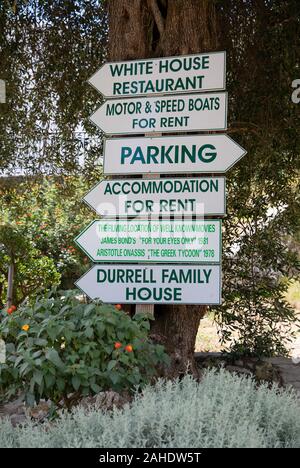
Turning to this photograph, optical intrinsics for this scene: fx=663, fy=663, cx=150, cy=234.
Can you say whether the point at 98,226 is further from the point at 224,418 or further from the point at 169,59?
the point at 224,418

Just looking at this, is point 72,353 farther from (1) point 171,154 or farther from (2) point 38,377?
(1) point 171,154

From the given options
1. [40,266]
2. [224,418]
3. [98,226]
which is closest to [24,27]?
[98,226]

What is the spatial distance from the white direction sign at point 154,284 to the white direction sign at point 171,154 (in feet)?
2.43

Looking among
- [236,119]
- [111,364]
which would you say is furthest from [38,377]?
[236,119]

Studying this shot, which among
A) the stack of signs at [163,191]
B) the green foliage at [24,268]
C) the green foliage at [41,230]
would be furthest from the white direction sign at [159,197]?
the green foliage at [24,268]

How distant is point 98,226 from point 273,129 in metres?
2.06

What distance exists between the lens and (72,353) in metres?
3.73

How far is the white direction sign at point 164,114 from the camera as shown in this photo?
16.3ft

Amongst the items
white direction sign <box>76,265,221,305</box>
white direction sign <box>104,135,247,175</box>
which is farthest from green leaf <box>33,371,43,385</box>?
white direction sign <box>104,135,247,175</box>

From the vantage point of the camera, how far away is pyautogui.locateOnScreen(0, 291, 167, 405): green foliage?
3.63 m

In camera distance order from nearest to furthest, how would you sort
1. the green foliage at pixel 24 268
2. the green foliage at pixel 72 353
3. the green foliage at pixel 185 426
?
the green foliage at pixel 185 426 < the green foliage at pixel 72 353 < the green foliage at pixel 24 268

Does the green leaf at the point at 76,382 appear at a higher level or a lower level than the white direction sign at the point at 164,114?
lower

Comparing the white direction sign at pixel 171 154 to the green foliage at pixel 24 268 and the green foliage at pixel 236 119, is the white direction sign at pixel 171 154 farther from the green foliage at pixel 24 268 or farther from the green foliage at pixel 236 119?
the green foliage at pixel 24 268

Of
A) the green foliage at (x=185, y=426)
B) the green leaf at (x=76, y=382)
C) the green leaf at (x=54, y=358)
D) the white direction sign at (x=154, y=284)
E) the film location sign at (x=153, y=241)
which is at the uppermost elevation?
the film location sign at (x=153, y=241)
